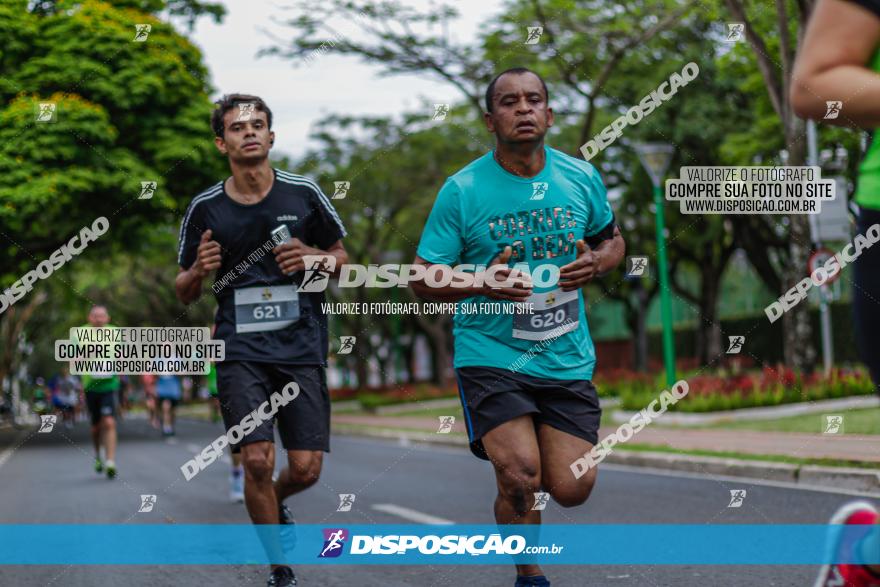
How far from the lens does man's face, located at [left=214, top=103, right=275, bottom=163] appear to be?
17.9 feet

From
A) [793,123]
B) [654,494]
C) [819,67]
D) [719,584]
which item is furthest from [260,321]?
[793,123]

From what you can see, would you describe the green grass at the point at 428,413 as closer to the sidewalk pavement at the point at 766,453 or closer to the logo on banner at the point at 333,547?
the sidewalk pavement at the point at 766,453

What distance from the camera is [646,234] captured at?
111 feet

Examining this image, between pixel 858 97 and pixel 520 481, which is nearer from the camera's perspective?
pixel 858 97

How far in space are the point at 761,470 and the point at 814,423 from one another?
5.37 meters

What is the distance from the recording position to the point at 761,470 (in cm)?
1009

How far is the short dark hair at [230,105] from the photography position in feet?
18.0

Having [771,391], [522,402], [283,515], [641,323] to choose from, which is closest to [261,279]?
[283,515]

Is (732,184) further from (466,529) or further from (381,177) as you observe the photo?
(381,177)

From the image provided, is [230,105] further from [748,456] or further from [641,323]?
[641,323]

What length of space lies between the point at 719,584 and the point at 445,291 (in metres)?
2.09

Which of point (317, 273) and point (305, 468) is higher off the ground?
point (317, 273)

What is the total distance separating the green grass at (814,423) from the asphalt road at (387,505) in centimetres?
309

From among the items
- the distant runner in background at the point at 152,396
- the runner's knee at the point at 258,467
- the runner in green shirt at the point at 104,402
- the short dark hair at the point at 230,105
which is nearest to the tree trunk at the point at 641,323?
the distant runner in background at the point at 152,396
